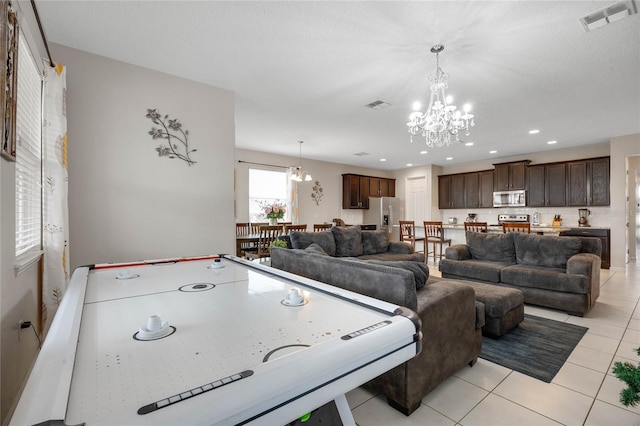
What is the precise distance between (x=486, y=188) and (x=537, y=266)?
428 centimetres

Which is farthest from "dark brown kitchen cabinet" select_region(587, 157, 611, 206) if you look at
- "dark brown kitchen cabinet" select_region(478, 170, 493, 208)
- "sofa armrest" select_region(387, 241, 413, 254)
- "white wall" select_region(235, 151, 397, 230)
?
"white wall" select_region(235, 151, 397, 230)

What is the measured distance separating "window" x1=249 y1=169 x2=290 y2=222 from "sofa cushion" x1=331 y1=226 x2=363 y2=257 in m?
2.69

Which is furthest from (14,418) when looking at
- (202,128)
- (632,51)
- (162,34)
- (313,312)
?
(632,51)

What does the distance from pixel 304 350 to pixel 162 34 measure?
2758 mm

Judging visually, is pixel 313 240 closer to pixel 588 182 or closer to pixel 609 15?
pixel 609 15

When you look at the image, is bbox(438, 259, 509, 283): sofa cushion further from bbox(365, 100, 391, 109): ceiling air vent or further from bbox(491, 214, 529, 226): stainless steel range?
bbox(491, 214, 529, 226): stainless steel range

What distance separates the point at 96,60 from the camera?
272cm

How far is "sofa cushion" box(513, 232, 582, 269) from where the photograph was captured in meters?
3.65

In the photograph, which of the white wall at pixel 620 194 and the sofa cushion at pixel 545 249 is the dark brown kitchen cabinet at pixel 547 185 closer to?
the white wall at pixel 620 194

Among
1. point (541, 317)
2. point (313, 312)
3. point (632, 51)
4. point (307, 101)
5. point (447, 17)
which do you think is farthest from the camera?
point (307, 101)

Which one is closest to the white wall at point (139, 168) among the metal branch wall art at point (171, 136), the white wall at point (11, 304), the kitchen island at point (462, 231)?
the metal branch wall art at point (171, 136)

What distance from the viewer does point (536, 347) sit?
250 centimetres

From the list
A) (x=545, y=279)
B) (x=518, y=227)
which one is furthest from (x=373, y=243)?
(x=518, y=227)

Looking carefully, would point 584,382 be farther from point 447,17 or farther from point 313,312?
point 447,17
